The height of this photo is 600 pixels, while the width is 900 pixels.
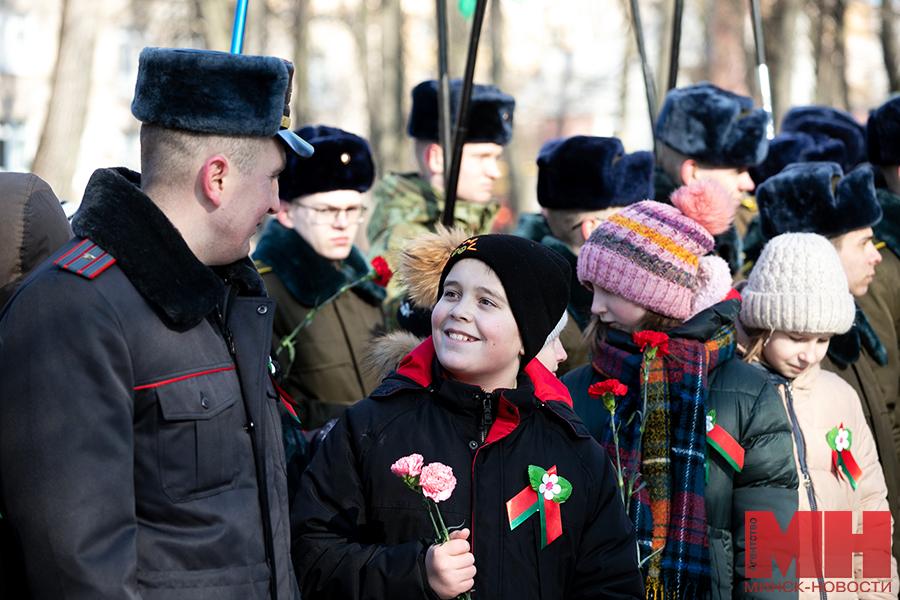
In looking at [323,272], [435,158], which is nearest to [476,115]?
[435,158]

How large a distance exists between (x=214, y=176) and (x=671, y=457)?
1764 millimetres

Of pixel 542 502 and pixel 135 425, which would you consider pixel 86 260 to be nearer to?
pixel 135 425

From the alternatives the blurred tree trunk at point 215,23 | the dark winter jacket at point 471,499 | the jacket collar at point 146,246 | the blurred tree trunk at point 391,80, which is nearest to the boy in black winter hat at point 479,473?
the dark winter jacket at point 471,499

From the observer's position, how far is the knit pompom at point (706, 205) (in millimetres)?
3328

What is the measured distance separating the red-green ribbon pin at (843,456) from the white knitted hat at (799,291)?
15.1 inches

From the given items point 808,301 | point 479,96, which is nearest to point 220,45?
point 479,96

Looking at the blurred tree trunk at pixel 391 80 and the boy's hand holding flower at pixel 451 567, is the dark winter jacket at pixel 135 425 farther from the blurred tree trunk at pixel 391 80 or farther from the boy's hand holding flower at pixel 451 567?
the blurred tree trunk at pixel 391 80

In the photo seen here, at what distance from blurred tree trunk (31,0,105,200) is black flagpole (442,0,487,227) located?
801cm

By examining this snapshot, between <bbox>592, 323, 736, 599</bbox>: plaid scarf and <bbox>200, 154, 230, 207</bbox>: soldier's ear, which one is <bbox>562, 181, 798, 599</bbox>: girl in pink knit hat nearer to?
<bbox>592, 323, 736, 599</bbox>: plaid scarf

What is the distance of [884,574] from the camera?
3.32 meters

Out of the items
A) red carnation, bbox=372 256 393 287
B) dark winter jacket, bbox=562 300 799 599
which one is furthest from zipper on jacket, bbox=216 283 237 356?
red carnation, bbox=372 256 393 287

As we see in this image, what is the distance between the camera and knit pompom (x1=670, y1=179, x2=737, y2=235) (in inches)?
131

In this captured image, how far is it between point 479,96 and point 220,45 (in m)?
10.0

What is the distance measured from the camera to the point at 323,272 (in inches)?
171
